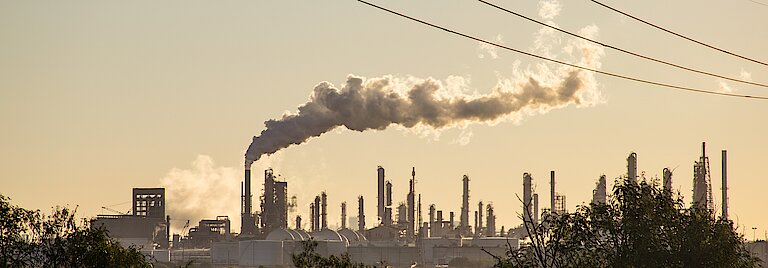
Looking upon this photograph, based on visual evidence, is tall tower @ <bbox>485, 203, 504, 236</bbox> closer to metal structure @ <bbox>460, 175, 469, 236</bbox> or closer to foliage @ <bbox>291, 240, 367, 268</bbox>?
metal structure @ <bbox>460, 175, 469, 236</bbox>

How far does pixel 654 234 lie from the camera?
39.7m

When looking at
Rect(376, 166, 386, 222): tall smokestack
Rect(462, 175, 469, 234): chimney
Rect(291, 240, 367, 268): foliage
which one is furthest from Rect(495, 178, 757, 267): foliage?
Rect(462, 175, 469, 234): chimney

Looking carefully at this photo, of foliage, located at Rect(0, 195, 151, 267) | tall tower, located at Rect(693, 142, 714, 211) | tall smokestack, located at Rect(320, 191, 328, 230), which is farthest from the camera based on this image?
tall smokestack, located at Rect(320, 191, 328, 230)

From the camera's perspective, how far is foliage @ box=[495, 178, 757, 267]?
38.8m

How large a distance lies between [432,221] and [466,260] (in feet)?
116

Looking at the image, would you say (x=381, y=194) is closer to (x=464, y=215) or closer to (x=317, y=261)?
(x=464, y=215)

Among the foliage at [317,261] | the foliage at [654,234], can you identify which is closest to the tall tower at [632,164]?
the foliage at [654,234]

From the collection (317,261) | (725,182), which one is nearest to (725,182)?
(725,182)

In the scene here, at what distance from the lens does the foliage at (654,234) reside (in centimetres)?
3875

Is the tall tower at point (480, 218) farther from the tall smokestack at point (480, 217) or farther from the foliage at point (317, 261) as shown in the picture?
the foliage at point (317, 261)

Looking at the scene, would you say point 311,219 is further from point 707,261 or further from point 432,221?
point 707,261

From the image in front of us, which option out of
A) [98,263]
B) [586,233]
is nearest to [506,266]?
[586,233]

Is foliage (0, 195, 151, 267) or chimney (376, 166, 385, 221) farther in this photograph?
chimney (376, 166, 385, 221)

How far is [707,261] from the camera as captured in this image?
131 feet
